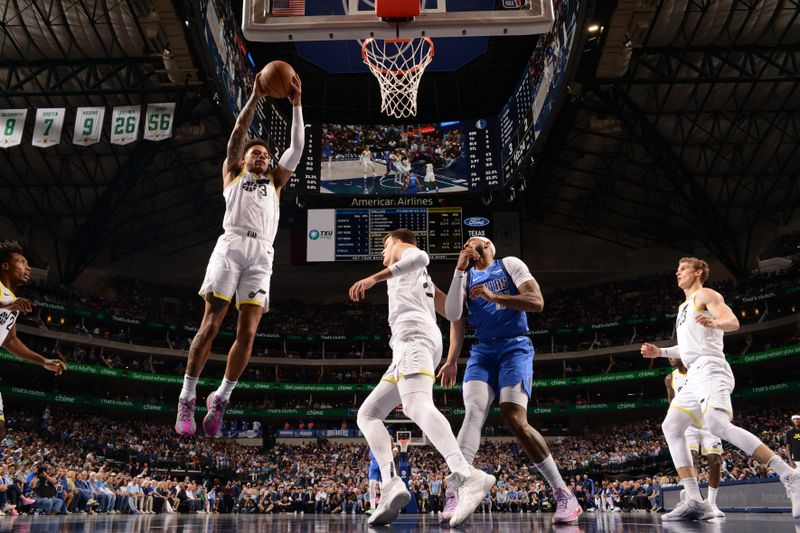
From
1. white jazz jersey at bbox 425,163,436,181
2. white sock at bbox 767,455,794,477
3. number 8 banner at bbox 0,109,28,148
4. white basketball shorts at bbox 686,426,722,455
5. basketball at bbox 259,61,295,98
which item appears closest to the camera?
basketball at bbox 259,61,295,98

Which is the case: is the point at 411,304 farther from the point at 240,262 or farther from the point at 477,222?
the point at 477,222

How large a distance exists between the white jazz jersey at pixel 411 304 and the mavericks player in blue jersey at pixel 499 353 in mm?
267

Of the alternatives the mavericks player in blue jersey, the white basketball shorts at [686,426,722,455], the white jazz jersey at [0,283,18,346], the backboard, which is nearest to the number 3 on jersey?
the mavericks player in blue jersey

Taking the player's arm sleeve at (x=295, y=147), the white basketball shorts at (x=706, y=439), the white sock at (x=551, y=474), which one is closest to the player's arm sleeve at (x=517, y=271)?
the white sock at (x=551, y=474)

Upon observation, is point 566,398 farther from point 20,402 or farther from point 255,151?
point 255,151

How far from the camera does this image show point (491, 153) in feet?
76.9

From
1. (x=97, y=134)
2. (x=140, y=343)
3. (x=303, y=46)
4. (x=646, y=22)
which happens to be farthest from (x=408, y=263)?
(x=140, y=343)

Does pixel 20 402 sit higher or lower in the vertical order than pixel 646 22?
lower

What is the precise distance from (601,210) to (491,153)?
1165cm

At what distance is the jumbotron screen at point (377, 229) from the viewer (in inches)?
934

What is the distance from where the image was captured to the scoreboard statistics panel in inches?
933

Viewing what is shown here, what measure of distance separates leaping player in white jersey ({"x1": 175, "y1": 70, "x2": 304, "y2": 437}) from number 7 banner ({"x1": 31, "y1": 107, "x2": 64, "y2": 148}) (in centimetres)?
1522

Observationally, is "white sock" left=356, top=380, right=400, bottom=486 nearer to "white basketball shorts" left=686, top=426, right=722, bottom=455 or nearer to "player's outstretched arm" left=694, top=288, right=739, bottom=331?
"player's outstretched arm" left=694, top=288, right=739, bottom=331

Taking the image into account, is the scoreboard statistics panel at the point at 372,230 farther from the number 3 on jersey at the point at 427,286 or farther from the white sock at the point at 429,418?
the white sock at the point at 429,418
